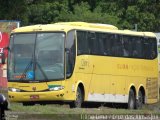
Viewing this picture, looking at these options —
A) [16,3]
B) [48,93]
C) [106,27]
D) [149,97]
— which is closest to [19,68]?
[48,93]

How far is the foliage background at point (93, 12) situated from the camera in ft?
160

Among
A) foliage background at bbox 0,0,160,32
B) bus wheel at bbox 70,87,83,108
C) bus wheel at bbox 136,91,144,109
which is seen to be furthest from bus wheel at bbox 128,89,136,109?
foliage background at bbox 0,0,160,32

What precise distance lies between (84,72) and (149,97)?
20.3ft

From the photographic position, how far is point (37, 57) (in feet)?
82.7

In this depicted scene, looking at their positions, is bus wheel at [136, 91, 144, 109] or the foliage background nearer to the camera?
bus wheel at [136, 91, 144, 109]

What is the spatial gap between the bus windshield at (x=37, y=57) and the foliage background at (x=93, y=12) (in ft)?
72.2

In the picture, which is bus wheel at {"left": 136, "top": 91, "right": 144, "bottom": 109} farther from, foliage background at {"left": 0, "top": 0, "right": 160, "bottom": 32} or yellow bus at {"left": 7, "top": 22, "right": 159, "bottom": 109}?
foliage background at {"left": 0, "top": 0, "right": 160, "bottom": 32}

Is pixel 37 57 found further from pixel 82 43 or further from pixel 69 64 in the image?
pixel 82 43

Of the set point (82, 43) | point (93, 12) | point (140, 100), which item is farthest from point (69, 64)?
point (93, 12)

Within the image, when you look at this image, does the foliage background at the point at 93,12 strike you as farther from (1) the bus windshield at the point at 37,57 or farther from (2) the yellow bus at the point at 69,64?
(1) the bus windshield at the point at 37,57

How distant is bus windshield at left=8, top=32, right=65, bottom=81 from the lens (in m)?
25.0

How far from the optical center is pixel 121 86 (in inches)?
1161

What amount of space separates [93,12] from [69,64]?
27.3 meters

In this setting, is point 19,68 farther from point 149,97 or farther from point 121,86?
point 149,97
